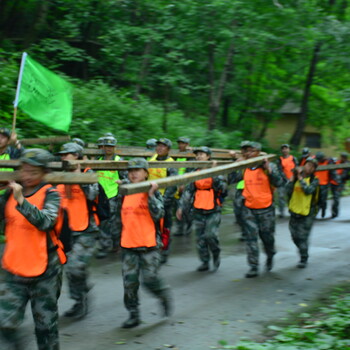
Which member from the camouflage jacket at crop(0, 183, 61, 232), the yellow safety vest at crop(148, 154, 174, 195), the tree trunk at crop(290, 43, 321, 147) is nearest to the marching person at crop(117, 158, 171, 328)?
the camouflage jacket at crop(0, 183, 61, 232)

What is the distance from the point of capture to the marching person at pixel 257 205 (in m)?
8.71

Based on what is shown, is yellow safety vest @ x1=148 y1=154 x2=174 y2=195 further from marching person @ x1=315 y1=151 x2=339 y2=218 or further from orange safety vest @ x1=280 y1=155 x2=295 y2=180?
Answer: marching person @ x1=315 y1=151 x2=339 y2=218

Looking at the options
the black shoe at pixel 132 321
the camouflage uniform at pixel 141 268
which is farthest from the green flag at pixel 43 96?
the black shoe at pixel 132 321

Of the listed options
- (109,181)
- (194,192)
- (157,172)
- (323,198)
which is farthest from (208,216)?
(323,198)

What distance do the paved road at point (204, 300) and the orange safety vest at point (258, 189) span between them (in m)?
1.17

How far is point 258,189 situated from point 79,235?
134 inches

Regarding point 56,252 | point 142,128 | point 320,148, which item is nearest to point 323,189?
point 142,128

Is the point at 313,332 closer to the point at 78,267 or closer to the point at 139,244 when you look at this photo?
the point at 139,244

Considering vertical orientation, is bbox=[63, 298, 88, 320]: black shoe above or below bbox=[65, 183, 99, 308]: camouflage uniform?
below

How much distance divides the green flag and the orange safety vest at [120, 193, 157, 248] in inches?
130

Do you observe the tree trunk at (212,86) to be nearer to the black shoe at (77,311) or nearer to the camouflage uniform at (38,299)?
the black shoe at (77,311)

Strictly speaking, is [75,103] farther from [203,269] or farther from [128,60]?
[203,269]

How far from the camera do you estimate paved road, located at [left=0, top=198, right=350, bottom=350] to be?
592cm

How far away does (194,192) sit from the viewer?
9.13 meters
